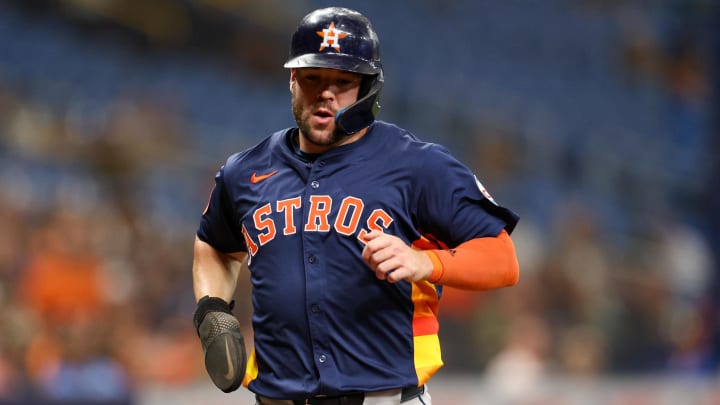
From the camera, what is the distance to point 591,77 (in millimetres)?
12797

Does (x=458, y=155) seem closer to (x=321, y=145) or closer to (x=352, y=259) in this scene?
(x=321, y=145)

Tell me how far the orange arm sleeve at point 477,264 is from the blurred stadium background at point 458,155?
3.40 m

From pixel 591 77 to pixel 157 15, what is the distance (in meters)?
5.00

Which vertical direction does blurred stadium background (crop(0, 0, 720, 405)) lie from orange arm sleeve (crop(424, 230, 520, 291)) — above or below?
below

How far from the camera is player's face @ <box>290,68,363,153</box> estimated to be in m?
3.14

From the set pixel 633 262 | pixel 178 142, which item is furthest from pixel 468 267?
pixel 633 262

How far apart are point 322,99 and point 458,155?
7.53 metres

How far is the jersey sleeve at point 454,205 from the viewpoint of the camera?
308 cm

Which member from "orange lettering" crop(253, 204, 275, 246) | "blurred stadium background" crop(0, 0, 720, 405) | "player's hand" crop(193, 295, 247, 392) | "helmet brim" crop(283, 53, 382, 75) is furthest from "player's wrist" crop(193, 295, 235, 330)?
"blurred stadium background" crop(0, 0, 720, 405)

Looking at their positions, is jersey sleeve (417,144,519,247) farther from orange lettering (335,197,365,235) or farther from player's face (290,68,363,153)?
player's face (290,68,363,153)

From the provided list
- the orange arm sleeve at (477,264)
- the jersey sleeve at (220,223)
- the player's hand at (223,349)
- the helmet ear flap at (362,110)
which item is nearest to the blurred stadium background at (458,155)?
the jersey sleeve at (220,223)

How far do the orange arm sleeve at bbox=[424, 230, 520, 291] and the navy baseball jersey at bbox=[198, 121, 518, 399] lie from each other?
6 centimetres

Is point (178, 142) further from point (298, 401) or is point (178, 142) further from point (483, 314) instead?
point (298, 401)

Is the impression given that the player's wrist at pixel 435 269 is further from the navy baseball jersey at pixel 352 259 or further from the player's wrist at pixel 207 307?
the player's wrist at pixel 207 307
